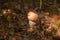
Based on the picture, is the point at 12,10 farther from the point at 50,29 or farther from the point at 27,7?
the point at 50,29

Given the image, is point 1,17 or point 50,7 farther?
point 50,7

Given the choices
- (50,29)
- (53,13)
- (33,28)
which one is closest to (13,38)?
(33,28)

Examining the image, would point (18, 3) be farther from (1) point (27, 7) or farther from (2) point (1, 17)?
(2) point (1, 17)

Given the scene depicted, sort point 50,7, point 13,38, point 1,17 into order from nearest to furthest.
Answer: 1. point 13,38
2. point 1,17
3. point 50,7

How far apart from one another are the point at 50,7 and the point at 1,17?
822 mm

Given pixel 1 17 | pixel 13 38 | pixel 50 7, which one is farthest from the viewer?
pixel 50 7

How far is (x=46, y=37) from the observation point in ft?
10.2

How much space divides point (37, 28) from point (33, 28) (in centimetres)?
6

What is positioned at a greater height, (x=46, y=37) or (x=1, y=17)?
(x=1, y=17)

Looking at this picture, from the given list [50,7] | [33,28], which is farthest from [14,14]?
[50,7]

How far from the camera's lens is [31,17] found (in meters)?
3.28

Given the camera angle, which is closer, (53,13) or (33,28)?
(33,28)

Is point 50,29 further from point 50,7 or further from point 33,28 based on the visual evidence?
point 50,7

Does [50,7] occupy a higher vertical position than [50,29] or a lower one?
higher
